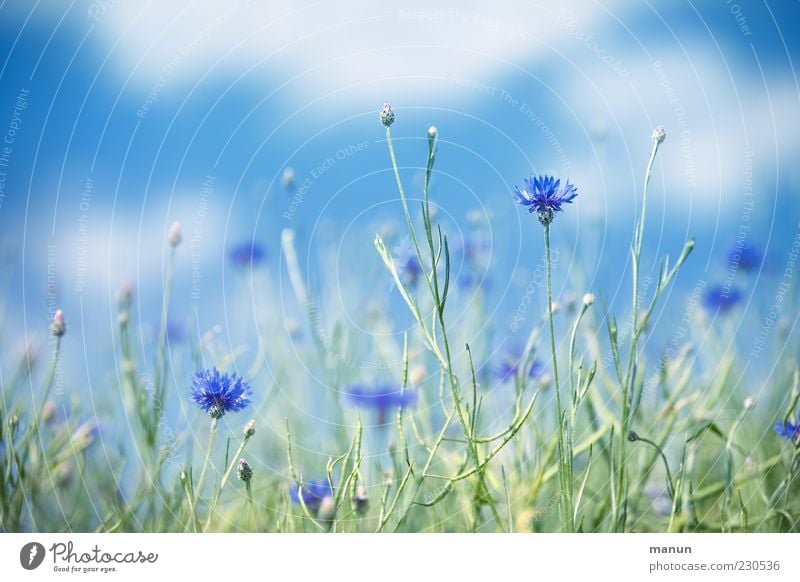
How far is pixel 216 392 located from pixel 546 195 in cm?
39

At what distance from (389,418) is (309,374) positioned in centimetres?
16

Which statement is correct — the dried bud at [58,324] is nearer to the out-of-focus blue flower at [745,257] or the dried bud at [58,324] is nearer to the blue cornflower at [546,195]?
the blue cornflower at [546,195]

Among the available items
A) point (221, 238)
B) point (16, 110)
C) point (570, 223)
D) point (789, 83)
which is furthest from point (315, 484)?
point (789, 83)

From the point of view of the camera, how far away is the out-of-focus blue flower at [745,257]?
41.9 inches

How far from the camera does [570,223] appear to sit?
1.10 metres

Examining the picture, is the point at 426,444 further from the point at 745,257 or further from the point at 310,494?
the point at 745,257

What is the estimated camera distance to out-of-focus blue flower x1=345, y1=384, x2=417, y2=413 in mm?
994

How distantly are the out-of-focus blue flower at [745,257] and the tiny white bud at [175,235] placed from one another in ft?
2.38

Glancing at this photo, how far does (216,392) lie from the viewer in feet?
2.66

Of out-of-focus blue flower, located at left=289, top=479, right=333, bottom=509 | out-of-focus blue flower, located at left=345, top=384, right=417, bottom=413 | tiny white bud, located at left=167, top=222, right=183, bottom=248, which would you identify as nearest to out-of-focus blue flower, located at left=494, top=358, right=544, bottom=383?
out-of-focus blue flower, located at left=345, top=384, right=417, bottom=413

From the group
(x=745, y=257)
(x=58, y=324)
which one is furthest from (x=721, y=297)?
(x=58, y=324)

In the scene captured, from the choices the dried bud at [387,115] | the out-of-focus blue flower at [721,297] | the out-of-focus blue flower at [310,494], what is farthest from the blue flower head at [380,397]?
the out-of-focus blue flower at [721,297]
